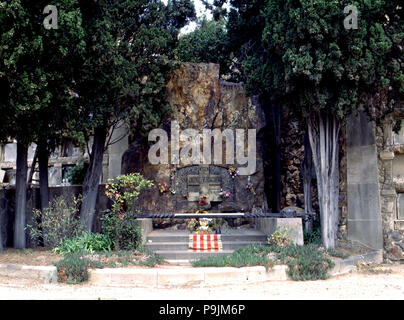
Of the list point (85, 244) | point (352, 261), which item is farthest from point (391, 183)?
point (85, 244)

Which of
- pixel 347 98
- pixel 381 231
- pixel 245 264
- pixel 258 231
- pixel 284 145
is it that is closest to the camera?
pixel 245 264

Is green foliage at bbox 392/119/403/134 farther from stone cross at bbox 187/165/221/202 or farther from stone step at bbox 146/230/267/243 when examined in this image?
stone cross at bbox 187/165/221/202

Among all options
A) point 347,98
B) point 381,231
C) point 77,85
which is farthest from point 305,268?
point 77,85

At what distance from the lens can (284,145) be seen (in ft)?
52.3

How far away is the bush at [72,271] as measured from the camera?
28.1 ft

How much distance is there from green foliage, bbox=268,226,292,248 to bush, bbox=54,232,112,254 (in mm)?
3781

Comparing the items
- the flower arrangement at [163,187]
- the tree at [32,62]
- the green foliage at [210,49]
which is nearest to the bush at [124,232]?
the tree at [32,62]

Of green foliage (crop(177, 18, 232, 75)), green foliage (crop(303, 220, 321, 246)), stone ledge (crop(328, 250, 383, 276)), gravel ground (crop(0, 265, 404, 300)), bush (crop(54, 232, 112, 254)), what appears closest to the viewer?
gravel ground (crop(0, 265, 404, 300))

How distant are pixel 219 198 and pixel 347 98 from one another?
18.5 ft

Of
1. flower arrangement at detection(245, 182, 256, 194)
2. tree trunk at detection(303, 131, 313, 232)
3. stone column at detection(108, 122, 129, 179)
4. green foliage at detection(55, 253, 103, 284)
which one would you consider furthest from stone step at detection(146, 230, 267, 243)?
stone column at detection(108, 122, 129, 179)

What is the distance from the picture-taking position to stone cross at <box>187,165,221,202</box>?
563 inches

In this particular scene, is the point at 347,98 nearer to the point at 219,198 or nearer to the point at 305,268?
the point at 305,268

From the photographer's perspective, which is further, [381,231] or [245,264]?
[381,231]

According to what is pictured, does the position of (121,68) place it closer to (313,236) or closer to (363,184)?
(313,236)
